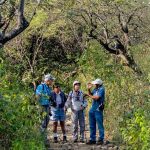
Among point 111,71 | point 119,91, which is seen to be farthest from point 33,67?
point 119,91

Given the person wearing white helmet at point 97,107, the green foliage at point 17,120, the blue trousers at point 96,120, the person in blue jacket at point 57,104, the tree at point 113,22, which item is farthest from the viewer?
the tree at point 113,22

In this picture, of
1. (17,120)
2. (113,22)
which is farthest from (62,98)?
(113,22)

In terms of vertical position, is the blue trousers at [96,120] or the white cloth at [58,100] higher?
the white cloth at [58,100]

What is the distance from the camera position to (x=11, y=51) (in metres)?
20.1

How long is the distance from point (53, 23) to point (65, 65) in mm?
4207

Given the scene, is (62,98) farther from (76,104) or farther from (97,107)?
→ (97,107)

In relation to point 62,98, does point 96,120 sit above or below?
below

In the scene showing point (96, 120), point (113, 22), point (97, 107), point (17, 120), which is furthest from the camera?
point (113, 22)

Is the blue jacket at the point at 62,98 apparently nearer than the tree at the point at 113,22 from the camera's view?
Yes

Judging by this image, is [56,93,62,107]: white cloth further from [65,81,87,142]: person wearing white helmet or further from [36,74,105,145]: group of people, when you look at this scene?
[65,81,87,142]: person wearing white helmet

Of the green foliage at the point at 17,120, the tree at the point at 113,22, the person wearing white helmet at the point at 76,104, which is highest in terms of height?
the tree at the point at 113,22

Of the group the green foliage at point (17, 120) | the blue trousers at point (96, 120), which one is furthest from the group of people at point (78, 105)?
the green foliage at point (17, 120)

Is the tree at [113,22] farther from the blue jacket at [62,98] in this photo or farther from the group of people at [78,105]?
the blue jacket at [62,98]

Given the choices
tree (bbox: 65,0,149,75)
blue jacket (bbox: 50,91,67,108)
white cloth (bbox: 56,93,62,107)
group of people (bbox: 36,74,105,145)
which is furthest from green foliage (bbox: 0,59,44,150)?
tree (bbox: 65,0,149,75)
